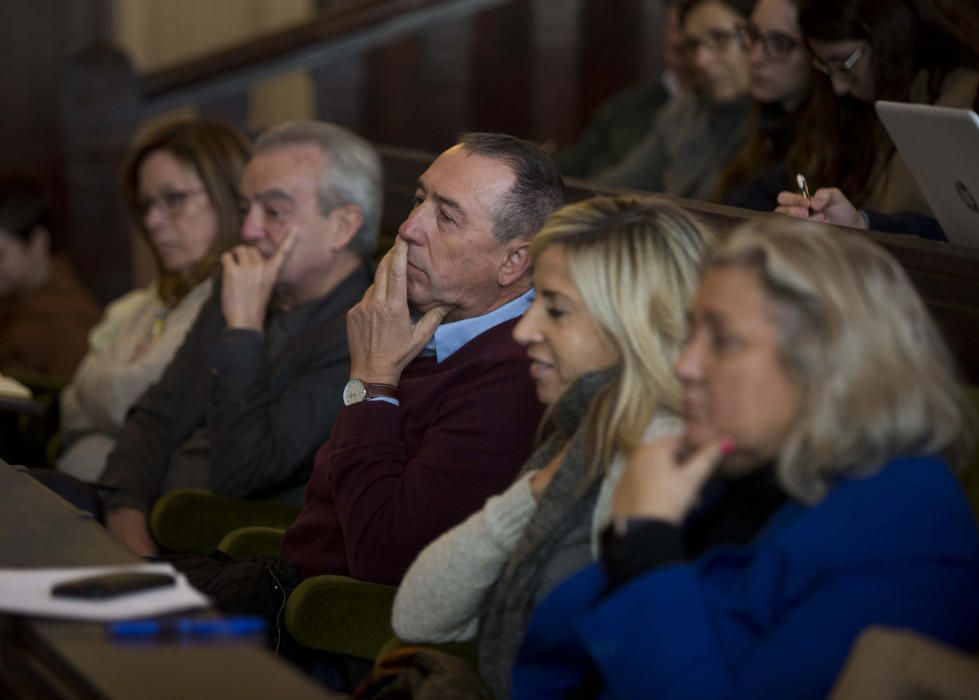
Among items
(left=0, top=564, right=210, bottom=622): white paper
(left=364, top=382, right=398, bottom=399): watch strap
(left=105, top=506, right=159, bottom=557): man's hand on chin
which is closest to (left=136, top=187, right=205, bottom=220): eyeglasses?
(left=105, top=506, right=159, bottom=557): man's hand on chin

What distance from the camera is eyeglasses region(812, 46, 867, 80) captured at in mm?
2795

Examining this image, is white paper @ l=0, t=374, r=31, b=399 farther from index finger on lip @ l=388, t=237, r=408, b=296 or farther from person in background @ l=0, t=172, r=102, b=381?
person in background @ l=0, t=172, r=102, b=381

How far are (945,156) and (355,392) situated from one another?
0.97 meters

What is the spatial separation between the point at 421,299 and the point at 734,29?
1860 millimetres

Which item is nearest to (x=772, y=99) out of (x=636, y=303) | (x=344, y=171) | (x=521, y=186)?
(x=344, y=171)

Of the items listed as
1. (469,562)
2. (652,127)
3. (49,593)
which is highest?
(49,593)

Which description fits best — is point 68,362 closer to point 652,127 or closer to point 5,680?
point 652,127

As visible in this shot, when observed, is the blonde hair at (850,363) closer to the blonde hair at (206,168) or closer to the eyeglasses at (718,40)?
the blonde hair at (206,168)

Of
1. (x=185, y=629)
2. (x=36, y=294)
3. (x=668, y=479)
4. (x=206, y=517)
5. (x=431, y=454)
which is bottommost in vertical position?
(x=36, y=294)

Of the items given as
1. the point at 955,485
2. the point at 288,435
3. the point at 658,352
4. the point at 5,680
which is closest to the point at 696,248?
the point at 658,352

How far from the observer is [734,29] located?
4086 mm

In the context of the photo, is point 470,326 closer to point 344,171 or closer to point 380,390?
point 380,390

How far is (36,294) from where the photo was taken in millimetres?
4387

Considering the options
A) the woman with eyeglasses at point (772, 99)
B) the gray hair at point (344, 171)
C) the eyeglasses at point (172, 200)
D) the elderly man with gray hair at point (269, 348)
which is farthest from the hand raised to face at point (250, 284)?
the woman with eyeglasses at point (772, 99)
